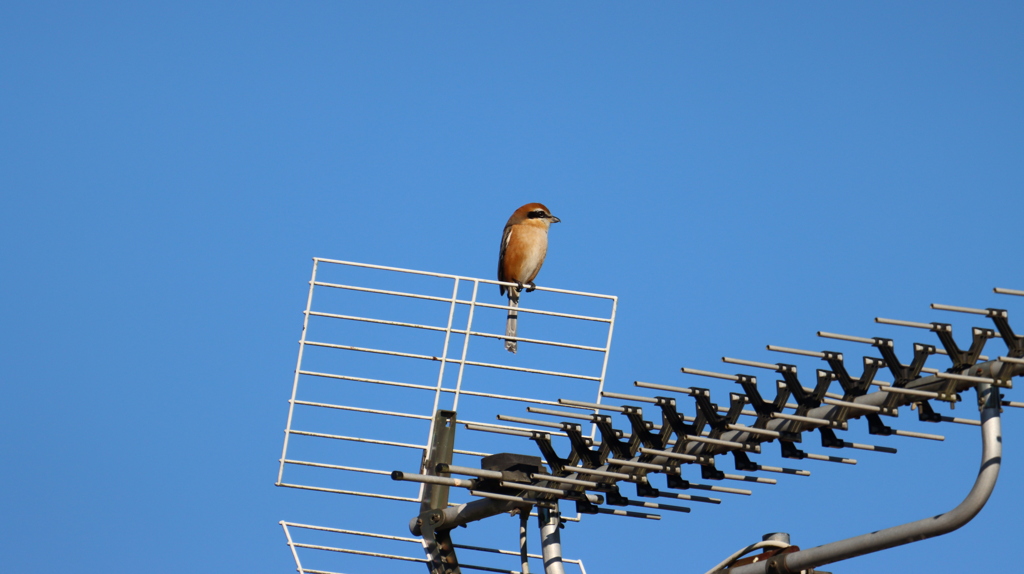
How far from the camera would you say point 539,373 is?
6.82 m

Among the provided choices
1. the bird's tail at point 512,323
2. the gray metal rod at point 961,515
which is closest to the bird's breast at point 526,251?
the bird's tail at point 512,323

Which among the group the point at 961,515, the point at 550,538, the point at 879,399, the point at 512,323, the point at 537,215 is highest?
the point at 537,215

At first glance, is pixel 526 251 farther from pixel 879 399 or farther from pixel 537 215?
pixel 879 399

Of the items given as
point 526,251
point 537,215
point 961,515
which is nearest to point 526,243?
point 526,251

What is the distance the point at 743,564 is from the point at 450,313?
3.01 metres

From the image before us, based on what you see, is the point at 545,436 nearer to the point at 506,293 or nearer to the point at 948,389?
the point at 948,389

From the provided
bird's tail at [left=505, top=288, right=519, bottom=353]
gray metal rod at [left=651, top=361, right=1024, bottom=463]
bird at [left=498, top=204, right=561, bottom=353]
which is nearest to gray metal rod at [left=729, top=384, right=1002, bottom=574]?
gray metal rod at [left=651, top=361, right=1024, bottom=463]

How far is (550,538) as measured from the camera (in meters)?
4.57

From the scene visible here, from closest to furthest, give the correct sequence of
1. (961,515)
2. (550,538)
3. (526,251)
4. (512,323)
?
1. (961,515)
2. (550,538)
3. (512,323)
4. (526,251)

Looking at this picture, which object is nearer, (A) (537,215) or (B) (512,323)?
(B) (512,323)

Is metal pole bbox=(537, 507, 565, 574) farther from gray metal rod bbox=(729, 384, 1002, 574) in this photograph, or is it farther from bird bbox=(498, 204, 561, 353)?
bird bbox=(498, 204, 561, 353)

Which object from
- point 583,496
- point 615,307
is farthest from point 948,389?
point 615,307

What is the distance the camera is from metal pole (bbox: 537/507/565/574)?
179 inches

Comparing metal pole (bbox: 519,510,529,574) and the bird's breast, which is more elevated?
the bird's breast
